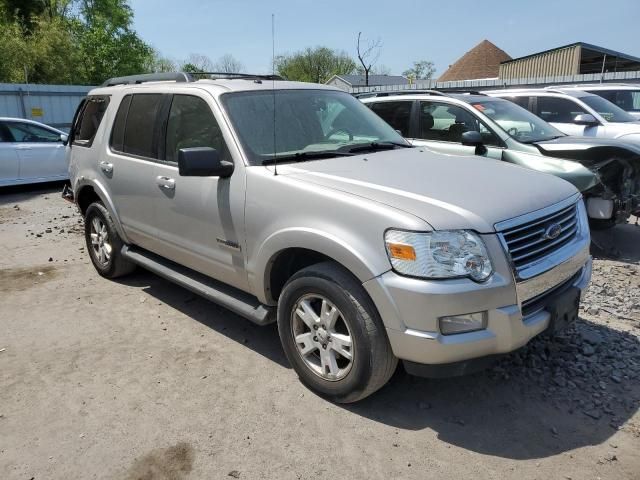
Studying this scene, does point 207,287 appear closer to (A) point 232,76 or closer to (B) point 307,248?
(B) point 307,248

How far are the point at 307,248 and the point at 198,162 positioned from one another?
911mm

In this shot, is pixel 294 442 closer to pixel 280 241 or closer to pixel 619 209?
pixel 280 241

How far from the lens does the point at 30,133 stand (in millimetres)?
10523

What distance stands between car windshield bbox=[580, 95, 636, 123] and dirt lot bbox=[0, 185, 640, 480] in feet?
21.2

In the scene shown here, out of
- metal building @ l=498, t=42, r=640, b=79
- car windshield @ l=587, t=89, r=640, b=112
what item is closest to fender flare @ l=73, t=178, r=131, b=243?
car windshield @ l=587, t=89, r=640, b=112

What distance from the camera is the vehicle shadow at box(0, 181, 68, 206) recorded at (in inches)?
400

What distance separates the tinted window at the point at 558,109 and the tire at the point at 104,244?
7.85m

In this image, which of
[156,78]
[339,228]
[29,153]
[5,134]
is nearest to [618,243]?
[339,228]

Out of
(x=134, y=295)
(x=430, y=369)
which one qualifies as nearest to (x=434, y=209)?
(x=430, y=369)

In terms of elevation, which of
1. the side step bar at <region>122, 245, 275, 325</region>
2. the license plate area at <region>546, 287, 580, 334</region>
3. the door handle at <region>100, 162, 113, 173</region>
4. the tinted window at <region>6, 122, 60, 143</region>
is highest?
the tinted window at <region>6, 122, 60, 143</region>

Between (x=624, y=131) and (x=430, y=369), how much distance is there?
8370 mm

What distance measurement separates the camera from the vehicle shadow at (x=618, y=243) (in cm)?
613

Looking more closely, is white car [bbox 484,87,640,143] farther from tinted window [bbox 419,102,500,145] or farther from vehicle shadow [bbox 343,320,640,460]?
vehicle shadow [bbox 343,320,640,460]

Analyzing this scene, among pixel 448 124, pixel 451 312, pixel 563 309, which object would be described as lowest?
pixel 563 309
